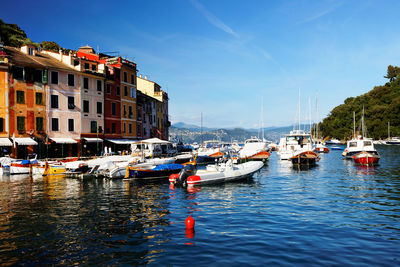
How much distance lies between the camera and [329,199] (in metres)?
20.3

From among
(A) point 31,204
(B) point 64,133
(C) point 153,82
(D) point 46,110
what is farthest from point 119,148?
(A) point 31,204

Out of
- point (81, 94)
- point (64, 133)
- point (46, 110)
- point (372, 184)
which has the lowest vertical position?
point (372, 184)

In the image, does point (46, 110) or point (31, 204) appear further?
point (46, 110)

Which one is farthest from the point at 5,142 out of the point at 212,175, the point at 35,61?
the point at 212,175

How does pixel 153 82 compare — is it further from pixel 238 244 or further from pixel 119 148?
pixel 238 244

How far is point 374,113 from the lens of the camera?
432ft

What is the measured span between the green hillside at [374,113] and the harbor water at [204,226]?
383ft

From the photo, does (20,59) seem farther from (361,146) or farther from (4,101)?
(361,146)

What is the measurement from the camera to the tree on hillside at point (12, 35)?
59.3 m

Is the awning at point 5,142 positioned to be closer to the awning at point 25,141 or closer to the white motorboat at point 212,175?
the awning at point 25,141

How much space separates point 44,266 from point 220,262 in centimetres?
584

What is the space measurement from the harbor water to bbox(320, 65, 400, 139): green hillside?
11680 centimetres

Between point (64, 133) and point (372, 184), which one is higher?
point (64, 133)

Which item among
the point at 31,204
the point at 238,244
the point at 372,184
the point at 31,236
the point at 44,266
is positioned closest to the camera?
the point at 44,266
